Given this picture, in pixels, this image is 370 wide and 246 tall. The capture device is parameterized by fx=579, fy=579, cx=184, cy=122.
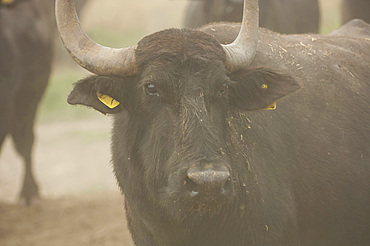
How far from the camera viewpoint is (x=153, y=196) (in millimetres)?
4176

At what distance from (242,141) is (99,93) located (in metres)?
1.11

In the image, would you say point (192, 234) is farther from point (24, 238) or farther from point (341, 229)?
point (24, 238)

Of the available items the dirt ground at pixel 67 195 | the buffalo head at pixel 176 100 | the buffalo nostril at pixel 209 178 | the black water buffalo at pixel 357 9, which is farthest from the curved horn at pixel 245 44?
the black water buffalo at pixel 357 9

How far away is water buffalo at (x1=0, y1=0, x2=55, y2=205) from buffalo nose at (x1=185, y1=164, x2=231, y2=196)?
4921 millimetres

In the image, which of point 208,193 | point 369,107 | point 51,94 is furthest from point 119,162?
point 51,94

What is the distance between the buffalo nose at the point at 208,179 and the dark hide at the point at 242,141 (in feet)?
0.15

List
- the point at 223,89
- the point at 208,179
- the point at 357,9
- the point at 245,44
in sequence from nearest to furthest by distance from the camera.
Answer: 1. the point at 208,179
2. the point at 223,89
3. the point at 245,44
4. the point at 357,9

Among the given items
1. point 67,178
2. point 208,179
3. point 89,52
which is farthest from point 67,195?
point 208,179

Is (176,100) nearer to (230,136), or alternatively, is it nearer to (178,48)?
(178,48)

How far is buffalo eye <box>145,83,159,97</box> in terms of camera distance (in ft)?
13.0

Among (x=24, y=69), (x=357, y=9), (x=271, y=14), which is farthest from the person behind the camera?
(x=271, y=14)

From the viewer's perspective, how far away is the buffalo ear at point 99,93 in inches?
163

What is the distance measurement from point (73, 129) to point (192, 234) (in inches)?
495

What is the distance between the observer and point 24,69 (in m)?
8.59
